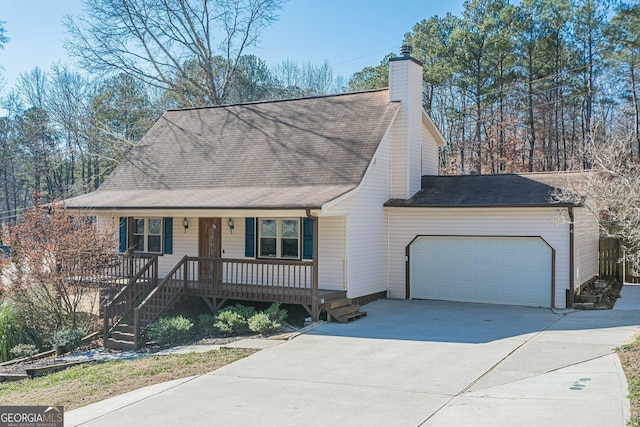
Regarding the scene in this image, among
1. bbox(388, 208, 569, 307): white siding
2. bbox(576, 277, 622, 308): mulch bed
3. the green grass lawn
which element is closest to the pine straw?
bbox(388, 208, 569, 307): white siding

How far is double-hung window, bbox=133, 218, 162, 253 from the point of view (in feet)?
58.2

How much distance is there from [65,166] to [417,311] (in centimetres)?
4046

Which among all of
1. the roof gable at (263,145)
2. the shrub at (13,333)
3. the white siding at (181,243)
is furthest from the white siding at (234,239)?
the shrub at (13,333)

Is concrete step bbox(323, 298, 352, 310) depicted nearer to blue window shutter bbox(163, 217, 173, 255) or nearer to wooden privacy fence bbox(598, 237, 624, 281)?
blue window shutter bbox(163, 217, 173, 255)

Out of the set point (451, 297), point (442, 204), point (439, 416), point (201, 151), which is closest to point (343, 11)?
point (201, 151)

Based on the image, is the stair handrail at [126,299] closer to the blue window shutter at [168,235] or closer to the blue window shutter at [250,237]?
the blue window shutter at [168,235]

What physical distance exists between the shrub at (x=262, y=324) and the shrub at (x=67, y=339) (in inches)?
164

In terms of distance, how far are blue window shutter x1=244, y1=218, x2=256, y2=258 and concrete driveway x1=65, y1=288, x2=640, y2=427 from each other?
162 inches

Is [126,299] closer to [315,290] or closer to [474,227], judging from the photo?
[315,290]

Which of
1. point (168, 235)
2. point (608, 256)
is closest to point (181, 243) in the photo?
point (168, 235)

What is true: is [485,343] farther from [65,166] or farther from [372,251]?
[65,166]

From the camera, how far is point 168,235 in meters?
17.5

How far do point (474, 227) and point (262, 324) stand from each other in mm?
6394

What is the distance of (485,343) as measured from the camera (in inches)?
432
